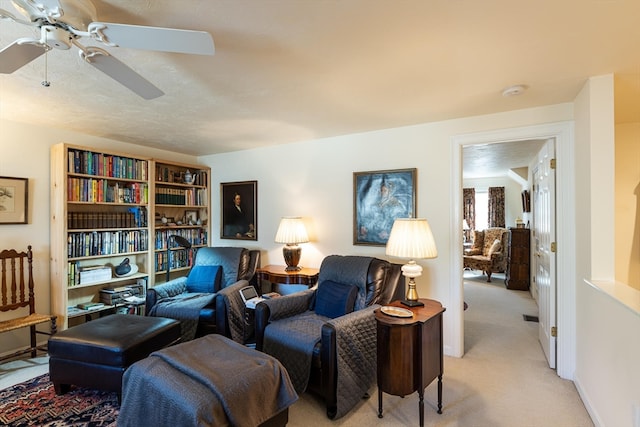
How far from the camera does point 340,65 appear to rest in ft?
6.41

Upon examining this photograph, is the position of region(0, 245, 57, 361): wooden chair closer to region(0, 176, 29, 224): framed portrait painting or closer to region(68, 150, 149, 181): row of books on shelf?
region(0, 176, 29, 224): framed portrait painting

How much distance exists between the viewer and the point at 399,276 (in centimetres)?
288

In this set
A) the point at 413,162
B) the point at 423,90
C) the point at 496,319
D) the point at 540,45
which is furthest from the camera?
the point at 496,319

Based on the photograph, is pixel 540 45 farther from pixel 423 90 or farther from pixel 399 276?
pixel 399 276

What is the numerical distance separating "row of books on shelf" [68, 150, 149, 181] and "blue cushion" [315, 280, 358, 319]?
2.66 metres

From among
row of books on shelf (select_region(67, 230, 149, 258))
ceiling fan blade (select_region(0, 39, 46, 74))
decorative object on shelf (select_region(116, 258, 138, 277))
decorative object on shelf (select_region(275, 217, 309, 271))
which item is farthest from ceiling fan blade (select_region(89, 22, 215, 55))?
decorative object on shelf (select_region(116, 258, 138, 277))

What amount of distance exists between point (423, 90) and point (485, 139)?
960mm

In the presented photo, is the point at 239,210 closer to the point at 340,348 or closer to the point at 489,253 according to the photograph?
the point at 340,348

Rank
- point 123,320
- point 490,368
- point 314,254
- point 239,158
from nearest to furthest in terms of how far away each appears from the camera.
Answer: point 123,320, point 490,368, point 314,254, point 239,158

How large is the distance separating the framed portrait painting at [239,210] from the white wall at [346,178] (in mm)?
86

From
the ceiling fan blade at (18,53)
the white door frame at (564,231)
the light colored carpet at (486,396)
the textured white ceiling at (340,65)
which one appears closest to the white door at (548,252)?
the white door frame at (564,231)

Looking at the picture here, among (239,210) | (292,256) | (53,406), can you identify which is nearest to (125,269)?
(239,210)

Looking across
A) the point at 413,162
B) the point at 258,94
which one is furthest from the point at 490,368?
the point at 258,94

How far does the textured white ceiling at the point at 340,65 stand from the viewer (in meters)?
1.44
